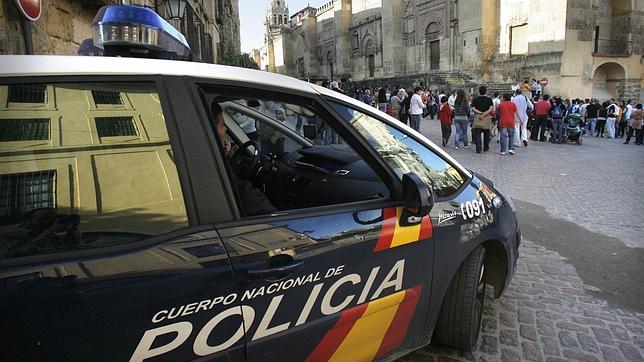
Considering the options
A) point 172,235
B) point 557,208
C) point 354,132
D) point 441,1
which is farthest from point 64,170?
point 441,1

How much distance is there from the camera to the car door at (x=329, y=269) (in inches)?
62.7

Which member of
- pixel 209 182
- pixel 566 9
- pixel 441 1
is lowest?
pixel 209 182

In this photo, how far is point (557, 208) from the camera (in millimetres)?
6359

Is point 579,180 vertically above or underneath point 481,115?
underneath

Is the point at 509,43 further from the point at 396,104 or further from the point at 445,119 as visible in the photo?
the point at 445,119

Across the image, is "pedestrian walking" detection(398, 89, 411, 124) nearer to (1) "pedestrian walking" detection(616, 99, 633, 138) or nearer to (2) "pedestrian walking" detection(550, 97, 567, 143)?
(2) "pedestrian walking" detection(550, 97, 567, 143)

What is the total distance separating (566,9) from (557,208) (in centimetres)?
2282

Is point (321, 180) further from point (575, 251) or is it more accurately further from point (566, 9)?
point (566, 9)

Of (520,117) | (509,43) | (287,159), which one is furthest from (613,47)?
(287,159)

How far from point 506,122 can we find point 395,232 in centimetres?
1068

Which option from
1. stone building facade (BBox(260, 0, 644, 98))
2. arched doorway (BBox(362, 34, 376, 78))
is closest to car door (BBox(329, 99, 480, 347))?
stone building facade (BBox(260, 0, 644, 98))

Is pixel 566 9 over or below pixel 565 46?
over

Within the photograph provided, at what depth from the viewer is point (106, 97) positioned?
5.01 feet

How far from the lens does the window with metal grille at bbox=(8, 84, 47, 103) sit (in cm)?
136
